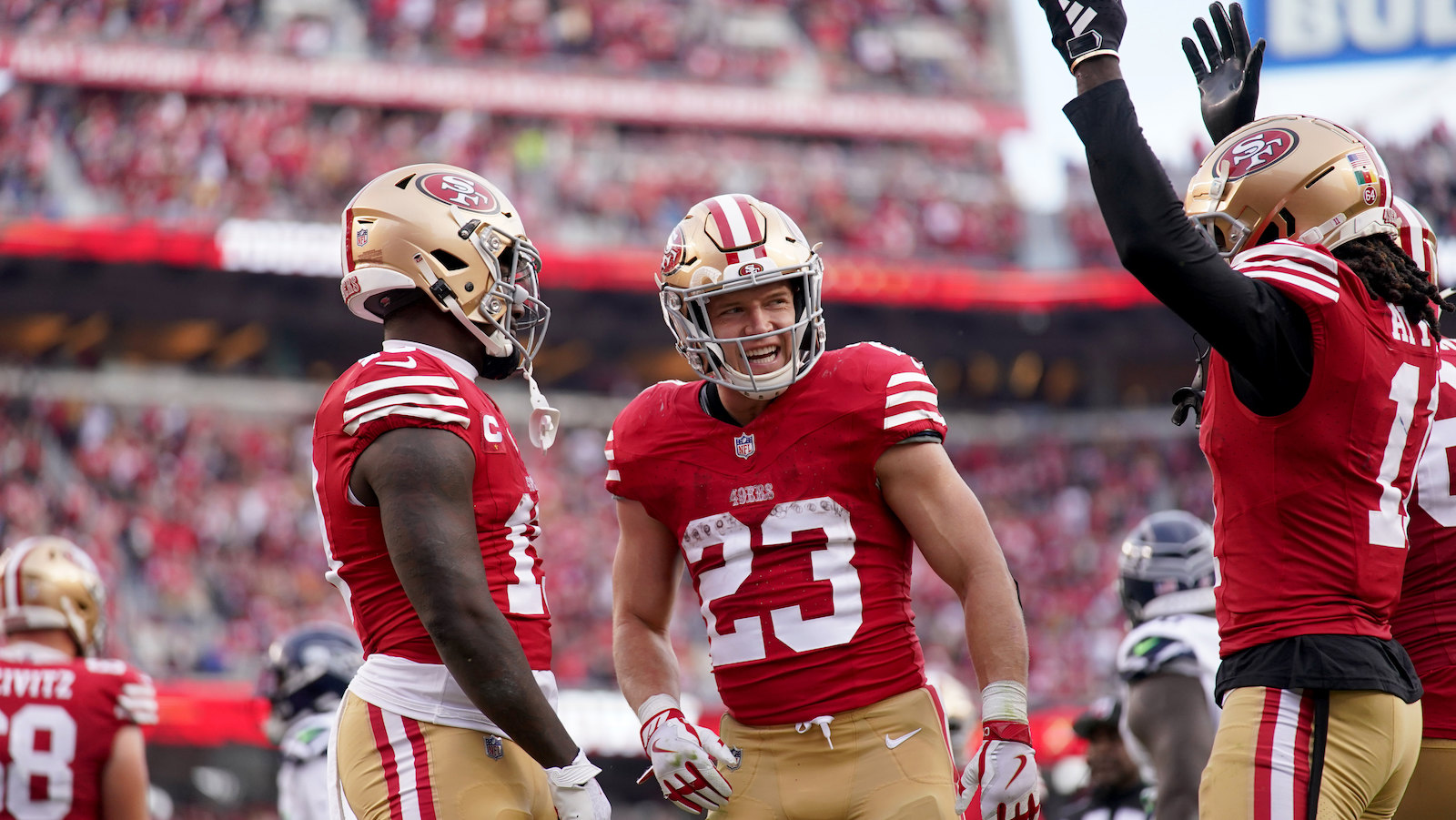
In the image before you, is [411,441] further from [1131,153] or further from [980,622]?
[1131,153]

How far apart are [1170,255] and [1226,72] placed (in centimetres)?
132

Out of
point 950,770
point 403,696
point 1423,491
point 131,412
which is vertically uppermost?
point 131,412

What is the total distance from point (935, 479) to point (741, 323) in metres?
0.58

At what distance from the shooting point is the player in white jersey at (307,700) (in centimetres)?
497

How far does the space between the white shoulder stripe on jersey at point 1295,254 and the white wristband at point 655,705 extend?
1.58 m

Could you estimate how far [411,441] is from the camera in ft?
10.2

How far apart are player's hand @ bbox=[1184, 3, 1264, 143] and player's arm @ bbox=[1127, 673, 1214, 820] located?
158cm

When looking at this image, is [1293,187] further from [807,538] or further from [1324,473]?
[807,538]

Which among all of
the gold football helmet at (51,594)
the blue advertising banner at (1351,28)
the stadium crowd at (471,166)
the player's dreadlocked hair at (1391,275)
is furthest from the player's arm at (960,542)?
the blue advertising banner at (1351,28)

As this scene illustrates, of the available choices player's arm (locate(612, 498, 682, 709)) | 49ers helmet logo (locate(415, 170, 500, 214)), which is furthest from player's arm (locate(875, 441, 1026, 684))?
49ers helmet logo (locate(415, 170, 500, 214))

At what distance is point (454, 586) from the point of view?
9.93 ft

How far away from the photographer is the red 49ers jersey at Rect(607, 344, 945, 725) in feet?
11.0

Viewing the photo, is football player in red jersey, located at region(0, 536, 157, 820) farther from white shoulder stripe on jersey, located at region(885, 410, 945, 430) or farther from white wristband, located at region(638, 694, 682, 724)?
white shoulder stripe on jersey, located at region(885, 410, 945, 430)

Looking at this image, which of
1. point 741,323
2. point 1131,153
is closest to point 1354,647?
point 1131,153
